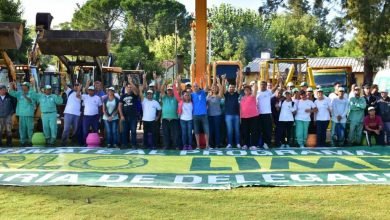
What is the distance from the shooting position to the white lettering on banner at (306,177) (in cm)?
902

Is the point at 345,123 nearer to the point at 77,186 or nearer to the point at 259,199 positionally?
the point at 259,199

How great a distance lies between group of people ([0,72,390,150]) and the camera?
13070mm

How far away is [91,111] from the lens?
13594 mm

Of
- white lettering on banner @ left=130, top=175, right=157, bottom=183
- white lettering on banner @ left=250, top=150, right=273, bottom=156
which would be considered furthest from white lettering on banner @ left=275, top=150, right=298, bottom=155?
white lettering on banner @ left=130, top=175, right=157, bottom=183

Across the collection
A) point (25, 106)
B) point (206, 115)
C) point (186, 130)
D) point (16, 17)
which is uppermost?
point (16, 17)

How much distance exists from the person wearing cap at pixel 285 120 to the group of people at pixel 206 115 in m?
0.02

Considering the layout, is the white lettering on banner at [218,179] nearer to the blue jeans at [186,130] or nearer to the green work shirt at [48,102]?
the blue jeans at [186,130]

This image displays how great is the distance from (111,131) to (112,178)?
433 cm

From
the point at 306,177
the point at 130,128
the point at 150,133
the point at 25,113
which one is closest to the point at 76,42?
the point at 25,113

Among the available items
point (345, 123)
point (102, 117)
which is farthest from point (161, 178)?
point (345, 123)

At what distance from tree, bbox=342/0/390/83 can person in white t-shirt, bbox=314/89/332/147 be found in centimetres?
1432

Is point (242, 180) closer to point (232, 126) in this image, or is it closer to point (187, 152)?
point (187, 152)

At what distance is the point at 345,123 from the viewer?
1383 centimetres

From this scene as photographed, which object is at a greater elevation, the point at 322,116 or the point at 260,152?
the point at 322,116
